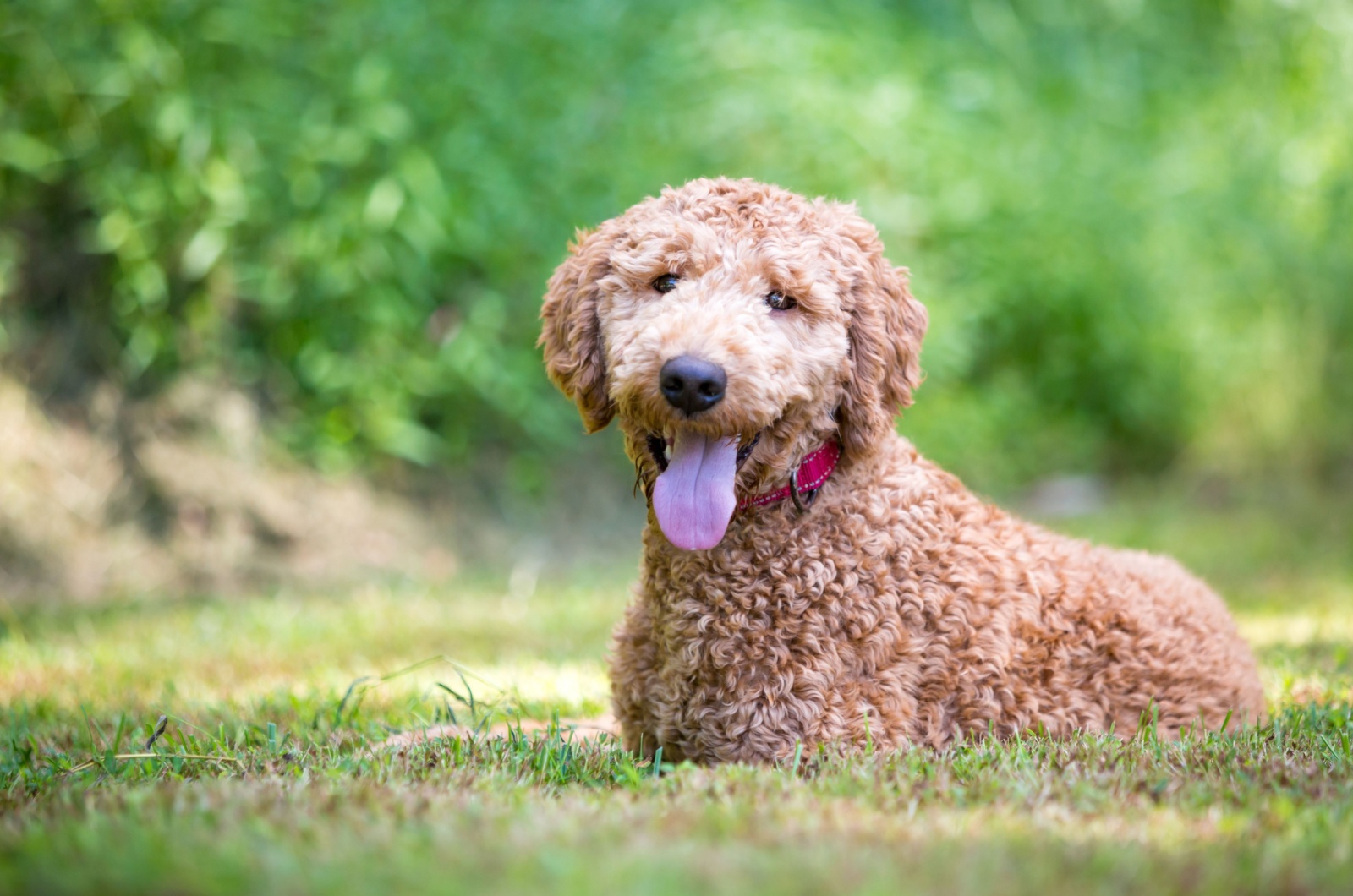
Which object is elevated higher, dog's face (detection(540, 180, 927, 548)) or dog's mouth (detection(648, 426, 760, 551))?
dog's face (detection(540, 180, 927, 548))

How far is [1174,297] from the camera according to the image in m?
9.25

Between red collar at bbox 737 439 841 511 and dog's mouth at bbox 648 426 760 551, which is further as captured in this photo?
red collar at bbox 737 439 841 511

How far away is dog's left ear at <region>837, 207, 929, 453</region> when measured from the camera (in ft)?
10.3

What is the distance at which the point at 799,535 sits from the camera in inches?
122

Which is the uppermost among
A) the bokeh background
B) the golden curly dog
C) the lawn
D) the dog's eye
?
the bokeh background

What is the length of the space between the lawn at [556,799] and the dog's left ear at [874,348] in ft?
2.73

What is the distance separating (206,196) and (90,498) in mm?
1633

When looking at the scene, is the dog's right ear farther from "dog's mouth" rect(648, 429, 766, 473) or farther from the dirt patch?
the dirt patch

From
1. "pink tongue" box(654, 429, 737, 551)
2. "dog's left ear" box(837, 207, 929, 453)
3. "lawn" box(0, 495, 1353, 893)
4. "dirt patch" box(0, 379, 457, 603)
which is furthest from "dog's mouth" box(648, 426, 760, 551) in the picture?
"dirt patch" box(0, 379, 457, 603)

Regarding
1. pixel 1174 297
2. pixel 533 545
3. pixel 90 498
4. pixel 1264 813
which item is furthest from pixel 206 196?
pixel 1174 297

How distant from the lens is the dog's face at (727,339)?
112 inches

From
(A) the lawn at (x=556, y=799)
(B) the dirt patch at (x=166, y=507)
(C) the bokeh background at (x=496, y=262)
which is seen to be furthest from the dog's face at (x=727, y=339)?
(B) the dirt patch at (x=166, y=507)

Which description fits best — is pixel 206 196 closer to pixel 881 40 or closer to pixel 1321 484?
pixel 881 40

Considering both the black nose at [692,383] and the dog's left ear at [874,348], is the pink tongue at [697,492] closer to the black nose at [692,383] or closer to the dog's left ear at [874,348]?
the black nose at [692,383]
